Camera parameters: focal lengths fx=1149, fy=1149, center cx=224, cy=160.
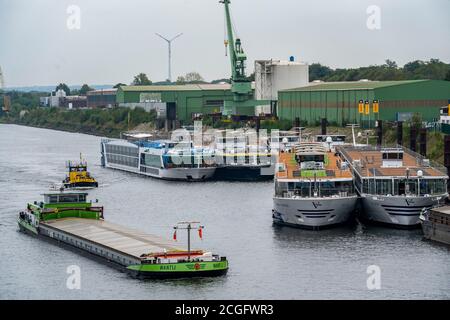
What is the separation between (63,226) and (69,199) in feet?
13.8

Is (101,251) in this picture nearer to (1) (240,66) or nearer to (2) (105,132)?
(1) (240,66)

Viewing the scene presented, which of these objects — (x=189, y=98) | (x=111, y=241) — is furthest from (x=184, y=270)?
(x=189, y=98)

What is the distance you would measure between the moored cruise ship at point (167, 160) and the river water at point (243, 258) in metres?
14.3

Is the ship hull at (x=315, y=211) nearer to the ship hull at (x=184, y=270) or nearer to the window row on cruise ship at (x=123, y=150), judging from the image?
the ship hull at (x=184, y=270)

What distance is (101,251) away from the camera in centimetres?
5206

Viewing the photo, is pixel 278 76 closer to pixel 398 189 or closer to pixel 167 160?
pixel 167 160

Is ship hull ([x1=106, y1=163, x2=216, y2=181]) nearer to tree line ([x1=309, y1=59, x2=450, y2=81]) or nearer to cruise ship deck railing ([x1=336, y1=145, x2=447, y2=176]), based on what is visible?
cruise ship deck railing ([x1=336, y1=145, x2=447, y2=176])

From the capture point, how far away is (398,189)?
6034 centimetres

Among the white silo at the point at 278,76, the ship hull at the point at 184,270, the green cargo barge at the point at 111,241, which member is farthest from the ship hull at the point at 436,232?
the white silo at the point at 278,76

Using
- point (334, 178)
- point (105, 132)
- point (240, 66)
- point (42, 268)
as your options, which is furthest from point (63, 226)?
point (105, 132)

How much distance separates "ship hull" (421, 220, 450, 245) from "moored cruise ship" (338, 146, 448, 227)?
254 centimetres

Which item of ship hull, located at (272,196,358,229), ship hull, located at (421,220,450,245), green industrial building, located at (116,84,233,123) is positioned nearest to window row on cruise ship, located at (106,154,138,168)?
green industrial building, located at (116,84,233,123)

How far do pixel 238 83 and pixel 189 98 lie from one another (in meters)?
15.5

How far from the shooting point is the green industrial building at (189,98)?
519ft
